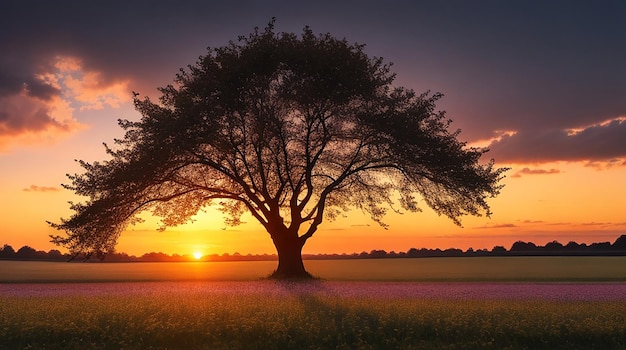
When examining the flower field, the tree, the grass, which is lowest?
the flower field

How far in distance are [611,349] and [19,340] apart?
1560 cm

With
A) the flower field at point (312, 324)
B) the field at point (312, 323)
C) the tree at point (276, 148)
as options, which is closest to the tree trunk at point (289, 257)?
the tree at point (276, 148)

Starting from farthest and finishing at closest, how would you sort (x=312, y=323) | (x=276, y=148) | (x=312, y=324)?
1. (x=276, y=148)
2. (x=312, y=323)
3. (x=312, y=324)

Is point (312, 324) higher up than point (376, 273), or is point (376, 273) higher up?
point (376, 273)

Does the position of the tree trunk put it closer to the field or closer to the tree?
the tree

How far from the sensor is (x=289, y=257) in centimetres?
3916

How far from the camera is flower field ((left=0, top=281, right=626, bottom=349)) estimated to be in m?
15.5

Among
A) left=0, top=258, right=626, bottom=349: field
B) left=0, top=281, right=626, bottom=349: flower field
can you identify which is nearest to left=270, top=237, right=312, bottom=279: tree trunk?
left=0, top=258, right=626, bottom=349: field

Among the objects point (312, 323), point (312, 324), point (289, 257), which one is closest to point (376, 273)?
point (289, 257)

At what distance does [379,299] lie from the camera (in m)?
22.5

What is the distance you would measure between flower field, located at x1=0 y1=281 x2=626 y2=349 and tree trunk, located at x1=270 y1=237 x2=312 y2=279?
16.3 metres

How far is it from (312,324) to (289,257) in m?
23.1

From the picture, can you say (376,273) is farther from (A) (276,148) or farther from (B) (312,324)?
(B) (312,324)

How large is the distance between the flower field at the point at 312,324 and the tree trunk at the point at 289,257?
16.3m
